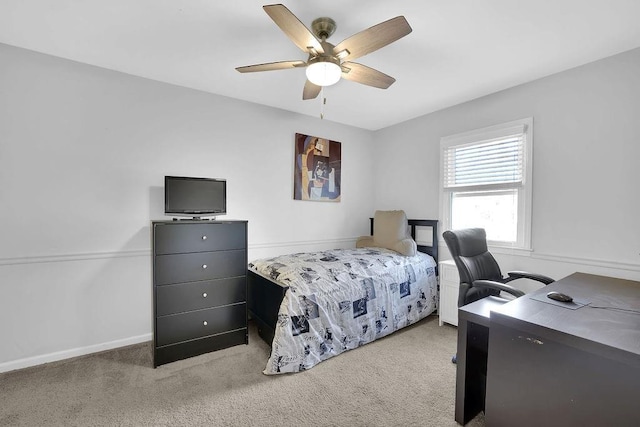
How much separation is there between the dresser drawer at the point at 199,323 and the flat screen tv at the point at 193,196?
0.87 m

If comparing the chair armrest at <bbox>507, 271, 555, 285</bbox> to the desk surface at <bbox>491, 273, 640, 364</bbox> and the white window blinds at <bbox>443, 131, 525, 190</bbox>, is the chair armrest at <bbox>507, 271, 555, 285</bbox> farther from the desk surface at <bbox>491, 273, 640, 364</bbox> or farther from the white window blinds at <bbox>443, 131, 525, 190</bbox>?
the white window blinds at <bbox>443, 131, 525, 190</bbox>

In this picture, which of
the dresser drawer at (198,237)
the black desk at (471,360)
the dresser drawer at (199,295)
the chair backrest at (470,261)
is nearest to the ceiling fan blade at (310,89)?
the dresser drawer at (198,237)

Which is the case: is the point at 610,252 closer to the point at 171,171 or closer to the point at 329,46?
the point at 329,46

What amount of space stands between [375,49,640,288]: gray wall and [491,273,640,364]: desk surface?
1.99ft

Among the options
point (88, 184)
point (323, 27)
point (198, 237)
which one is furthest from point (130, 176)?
point (323, 27)

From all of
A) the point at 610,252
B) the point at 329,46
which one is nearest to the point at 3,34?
the point at 329,46

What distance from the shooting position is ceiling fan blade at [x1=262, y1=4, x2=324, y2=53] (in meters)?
1.35

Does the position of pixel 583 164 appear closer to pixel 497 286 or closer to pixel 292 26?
pixel 497 286

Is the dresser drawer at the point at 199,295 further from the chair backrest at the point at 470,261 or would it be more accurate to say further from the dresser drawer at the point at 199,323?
the chair backrest at the point at 470,261

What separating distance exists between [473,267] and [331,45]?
181 centimetres

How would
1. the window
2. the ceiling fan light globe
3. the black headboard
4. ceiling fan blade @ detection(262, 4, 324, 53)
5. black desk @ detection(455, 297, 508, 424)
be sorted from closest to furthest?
ceiling fan blade @ detection(262, 4, 324, 53) < black desk @ detection(455, 297, 508, 424) < the ceiling fan light globe < the window < the black headboard

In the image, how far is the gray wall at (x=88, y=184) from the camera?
A: 2.10m

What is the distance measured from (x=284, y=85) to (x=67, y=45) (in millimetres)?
1649

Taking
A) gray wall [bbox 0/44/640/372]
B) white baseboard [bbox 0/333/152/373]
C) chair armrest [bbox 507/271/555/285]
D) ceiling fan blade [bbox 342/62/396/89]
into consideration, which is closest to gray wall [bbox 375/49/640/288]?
gray wall [bbox 0/44/640/372]
